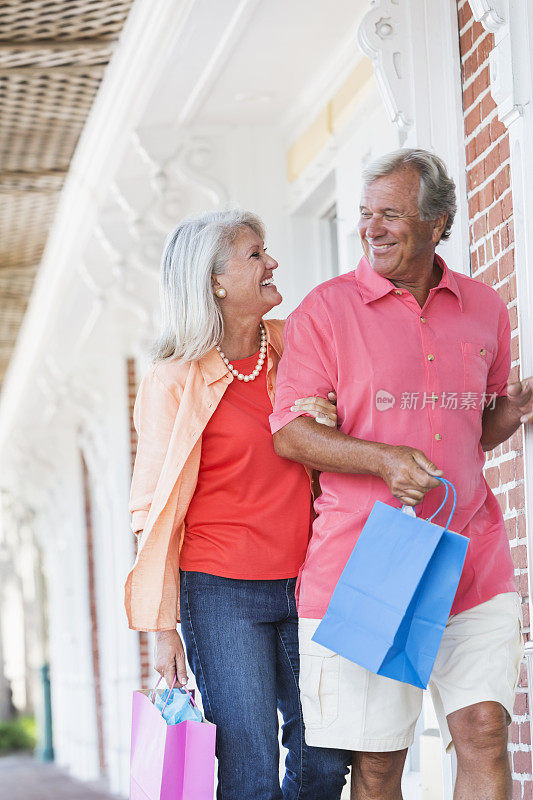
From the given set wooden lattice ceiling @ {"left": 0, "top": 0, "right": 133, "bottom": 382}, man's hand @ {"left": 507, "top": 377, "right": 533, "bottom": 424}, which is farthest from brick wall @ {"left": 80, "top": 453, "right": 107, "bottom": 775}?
man's hand @ {"left": 507, "top": 377, "right": 533, "bottom": 424}

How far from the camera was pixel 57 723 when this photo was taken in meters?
13.2

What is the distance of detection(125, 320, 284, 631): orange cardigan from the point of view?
2.60m

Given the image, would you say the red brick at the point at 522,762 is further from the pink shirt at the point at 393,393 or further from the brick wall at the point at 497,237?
the pink shirt at the point at 393,393

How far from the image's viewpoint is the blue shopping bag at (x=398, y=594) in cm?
214

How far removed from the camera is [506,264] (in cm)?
322

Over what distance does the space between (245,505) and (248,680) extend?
372 mm

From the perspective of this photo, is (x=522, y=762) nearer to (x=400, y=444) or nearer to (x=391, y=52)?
(x=400, y=444)

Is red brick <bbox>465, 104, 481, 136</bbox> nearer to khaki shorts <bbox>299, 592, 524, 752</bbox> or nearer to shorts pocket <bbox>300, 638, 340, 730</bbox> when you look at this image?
khaki shorts <bbox>299, 592, 524, 752</bbox>

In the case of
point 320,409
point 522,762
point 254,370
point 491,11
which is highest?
point 491,11

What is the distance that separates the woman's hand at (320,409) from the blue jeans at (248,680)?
452 mm

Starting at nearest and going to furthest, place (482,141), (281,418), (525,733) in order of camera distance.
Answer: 1. (281,418)
2. (525,733)
3. (482,141)

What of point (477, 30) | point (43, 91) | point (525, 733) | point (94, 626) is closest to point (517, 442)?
point (525, 733)

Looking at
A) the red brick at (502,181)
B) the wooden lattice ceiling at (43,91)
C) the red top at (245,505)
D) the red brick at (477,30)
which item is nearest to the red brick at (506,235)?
the red brick at (502,181)

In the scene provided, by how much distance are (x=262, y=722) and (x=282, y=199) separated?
134 inches
